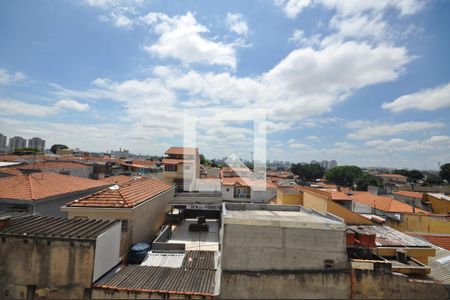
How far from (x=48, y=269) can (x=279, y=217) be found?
7.96 meters

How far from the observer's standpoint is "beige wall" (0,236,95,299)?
7.25 metres

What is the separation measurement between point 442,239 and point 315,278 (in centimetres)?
1148

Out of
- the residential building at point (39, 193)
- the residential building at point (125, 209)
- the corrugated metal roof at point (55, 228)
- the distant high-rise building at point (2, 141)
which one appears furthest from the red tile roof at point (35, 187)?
the distant high-rise building at point (2, 141)

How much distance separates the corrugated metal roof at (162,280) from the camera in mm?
7289

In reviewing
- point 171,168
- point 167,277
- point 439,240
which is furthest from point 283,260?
point 171,168

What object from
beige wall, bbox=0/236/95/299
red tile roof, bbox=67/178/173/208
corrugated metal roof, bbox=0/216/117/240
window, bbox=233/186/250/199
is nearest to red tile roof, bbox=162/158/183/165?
window, bbox=233/186/250/199

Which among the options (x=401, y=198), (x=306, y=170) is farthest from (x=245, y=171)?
(x=306, y=170)

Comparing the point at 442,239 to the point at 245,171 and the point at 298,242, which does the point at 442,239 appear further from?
the point at 245,171

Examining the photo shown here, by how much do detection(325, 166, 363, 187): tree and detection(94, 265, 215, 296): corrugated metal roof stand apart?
73.7m

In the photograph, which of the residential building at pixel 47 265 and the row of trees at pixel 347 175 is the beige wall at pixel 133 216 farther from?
the row of trees at pixel 347 175

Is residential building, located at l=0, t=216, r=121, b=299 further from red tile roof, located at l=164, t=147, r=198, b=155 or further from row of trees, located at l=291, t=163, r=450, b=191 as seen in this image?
row of trees, located at l=291, t=163, r=450, b=191

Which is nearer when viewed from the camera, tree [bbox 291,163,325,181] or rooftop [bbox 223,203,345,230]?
rooftop [bbox 223,203,345,230]

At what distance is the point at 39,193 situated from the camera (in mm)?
14547

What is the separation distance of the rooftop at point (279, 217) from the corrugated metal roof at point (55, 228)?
14.7ft
